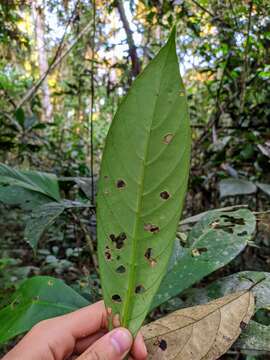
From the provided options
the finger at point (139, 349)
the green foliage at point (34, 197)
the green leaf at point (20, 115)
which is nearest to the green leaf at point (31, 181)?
the green foliage at point (34, 197)

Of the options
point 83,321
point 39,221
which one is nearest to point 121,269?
point 83,321

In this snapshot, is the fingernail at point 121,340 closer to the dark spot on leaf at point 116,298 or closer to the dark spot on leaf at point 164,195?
the dark spot on leaf at point 116,298

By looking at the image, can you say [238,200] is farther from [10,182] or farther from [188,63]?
[188,63]

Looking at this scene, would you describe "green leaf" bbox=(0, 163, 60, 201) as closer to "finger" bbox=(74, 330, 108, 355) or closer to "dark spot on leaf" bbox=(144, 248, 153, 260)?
"finger" bbox=(74, 330, 108, 355)

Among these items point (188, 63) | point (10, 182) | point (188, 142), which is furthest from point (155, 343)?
point (188, 63)

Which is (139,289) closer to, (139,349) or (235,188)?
(139,349)

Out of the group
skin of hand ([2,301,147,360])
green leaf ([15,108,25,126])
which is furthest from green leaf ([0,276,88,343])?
green leaf ([15,108,25,126])
